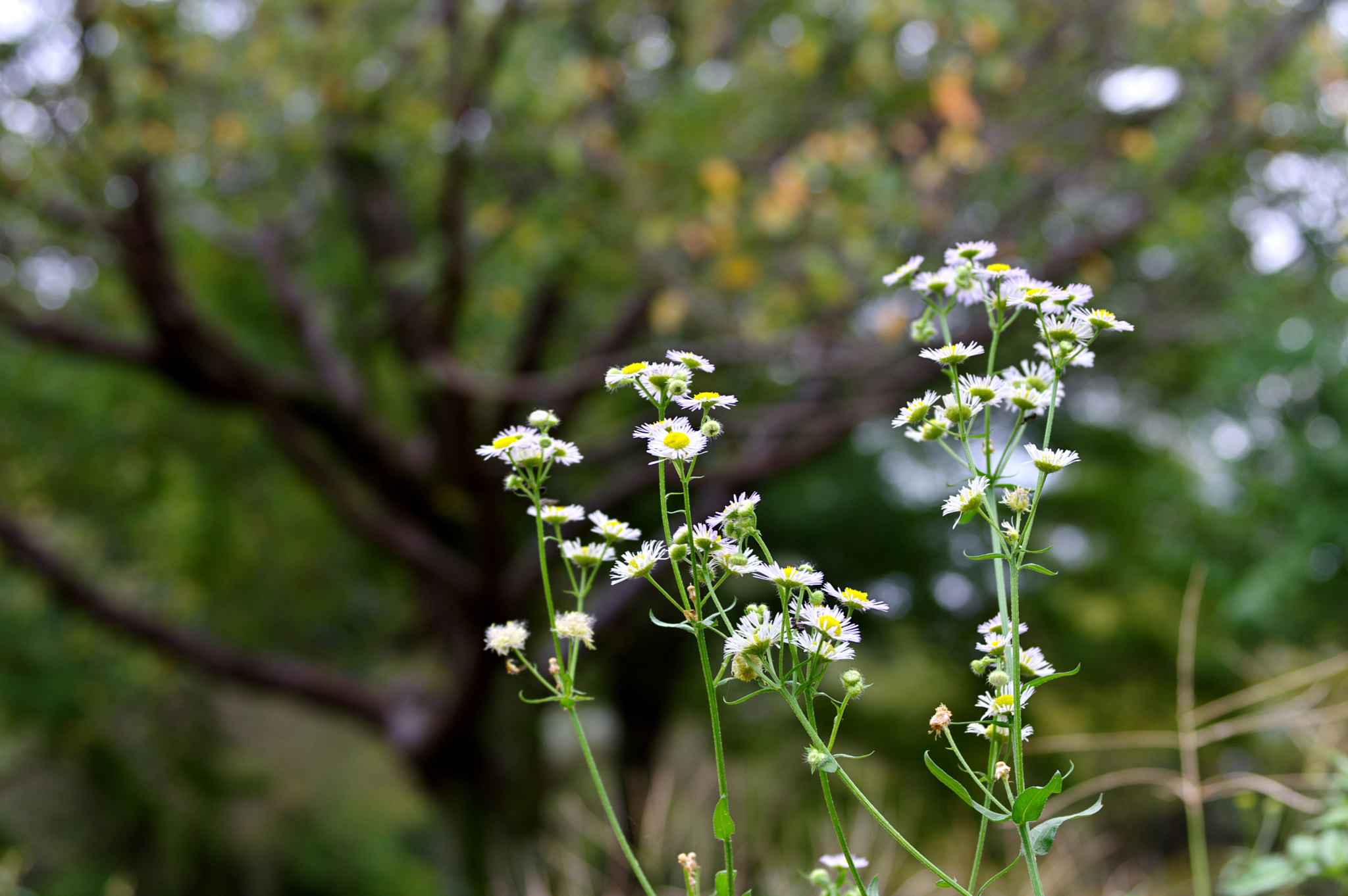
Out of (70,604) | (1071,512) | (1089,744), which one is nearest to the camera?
(1089,744)

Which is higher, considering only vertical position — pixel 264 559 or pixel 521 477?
pixel 264 559

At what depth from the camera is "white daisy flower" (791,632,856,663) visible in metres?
0.65

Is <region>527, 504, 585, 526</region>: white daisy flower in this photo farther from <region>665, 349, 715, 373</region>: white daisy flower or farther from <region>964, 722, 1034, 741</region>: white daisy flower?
<region>964, 722, 1034, 741</region>: white daisy flower

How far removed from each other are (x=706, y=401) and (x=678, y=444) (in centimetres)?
4

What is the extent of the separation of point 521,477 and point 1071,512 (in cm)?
760

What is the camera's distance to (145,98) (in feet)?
12.6

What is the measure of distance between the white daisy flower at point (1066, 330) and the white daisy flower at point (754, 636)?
12.1 inches

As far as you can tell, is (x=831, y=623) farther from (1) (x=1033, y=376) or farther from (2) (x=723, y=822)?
(1) (x=1033, y=376)

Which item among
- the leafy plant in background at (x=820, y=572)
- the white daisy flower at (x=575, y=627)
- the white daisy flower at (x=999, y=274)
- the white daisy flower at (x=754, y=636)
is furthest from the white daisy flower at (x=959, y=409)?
the white daisy flower at (x=575, y=627)

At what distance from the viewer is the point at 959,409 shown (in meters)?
0.71

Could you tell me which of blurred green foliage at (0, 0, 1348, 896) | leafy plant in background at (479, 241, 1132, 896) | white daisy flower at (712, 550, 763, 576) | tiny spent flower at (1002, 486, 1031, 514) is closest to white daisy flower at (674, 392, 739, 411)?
leafy plant in background at (479, 241, 1132, 896)

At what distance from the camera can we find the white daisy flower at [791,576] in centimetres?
65

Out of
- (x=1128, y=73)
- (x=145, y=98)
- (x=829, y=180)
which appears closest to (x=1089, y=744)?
(x=829, y=180)

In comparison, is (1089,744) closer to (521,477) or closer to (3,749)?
(521,477)
